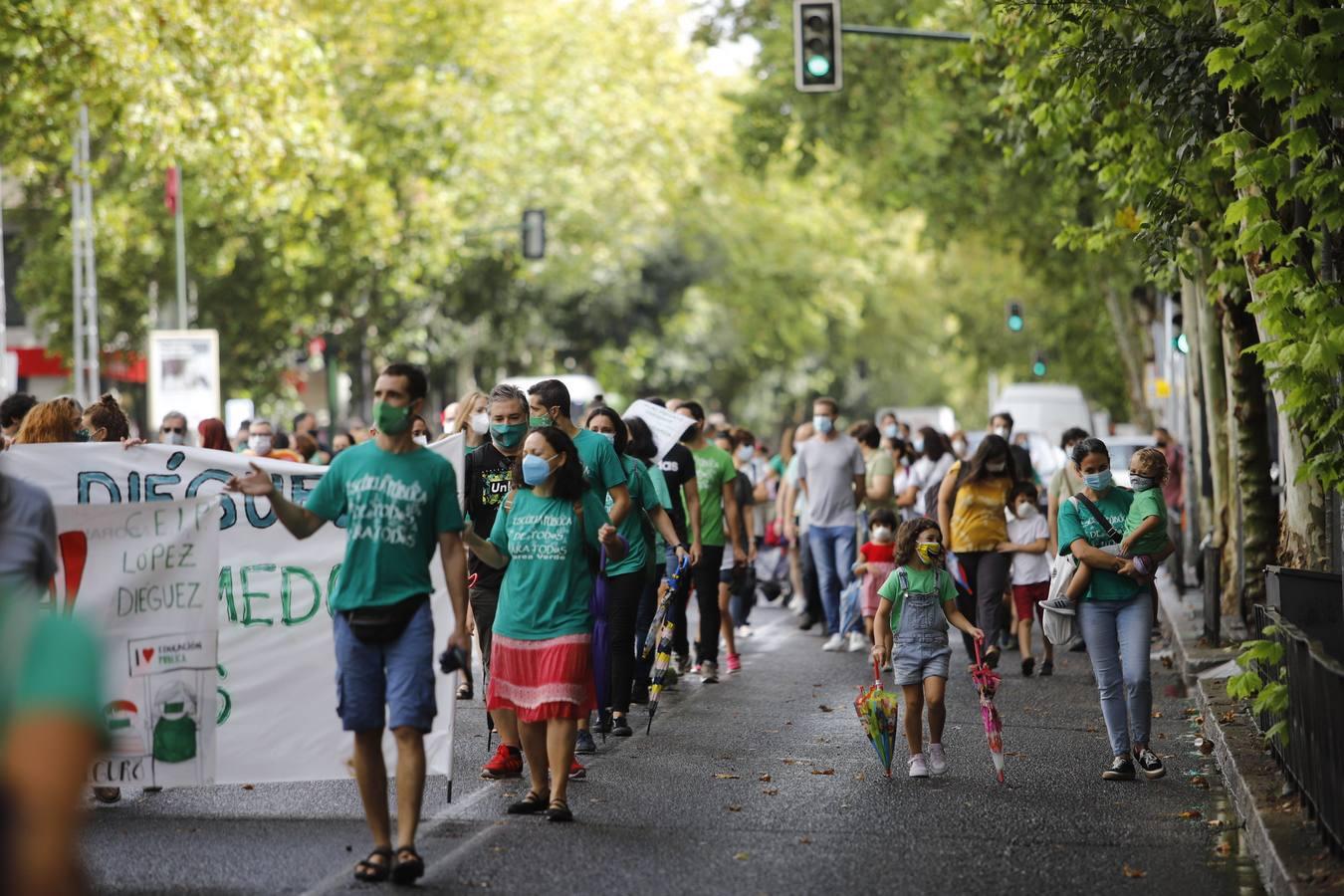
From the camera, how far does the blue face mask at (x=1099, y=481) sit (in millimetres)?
10219

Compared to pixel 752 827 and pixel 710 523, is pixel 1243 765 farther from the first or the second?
pixel 710 523

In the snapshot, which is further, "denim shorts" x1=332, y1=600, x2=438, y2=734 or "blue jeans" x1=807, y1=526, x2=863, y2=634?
"blue jeans" x1=807, y1=526, x2=863, y2=634

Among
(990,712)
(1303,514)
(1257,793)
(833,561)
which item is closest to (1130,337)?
(833,561)

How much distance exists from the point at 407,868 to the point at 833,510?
30.5 feet

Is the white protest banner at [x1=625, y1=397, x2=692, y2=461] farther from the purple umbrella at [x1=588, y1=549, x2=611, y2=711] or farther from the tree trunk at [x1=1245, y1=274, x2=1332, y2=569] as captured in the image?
the tree trunk at [x1=1245, y1=274, x2=1332, y2=569]

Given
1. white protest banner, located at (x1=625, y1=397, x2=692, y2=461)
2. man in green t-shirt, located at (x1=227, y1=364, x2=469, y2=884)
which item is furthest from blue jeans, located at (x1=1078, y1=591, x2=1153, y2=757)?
man in green t-shirt, located at (x1=227, y1=364, x2=469, y2=884)

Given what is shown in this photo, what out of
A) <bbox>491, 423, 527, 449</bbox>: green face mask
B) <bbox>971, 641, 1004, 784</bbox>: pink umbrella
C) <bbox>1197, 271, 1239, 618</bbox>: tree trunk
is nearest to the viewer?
<bbox>491, 423, 527, 449</bbox>: green face mask

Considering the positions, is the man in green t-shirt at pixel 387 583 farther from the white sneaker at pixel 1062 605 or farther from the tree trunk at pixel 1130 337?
the tree trunk at pixel 1130 337

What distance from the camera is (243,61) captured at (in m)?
21.8

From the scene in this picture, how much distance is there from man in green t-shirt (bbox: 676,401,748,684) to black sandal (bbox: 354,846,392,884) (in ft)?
21.5

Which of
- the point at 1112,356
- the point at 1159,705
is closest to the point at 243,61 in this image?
the point at 1159,705

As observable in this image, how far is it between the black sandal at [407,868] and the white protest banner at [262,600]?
3.34 ft

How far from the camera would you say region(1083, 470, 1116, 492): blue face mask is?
10219 mm

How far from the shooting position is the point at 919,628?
970 cm
